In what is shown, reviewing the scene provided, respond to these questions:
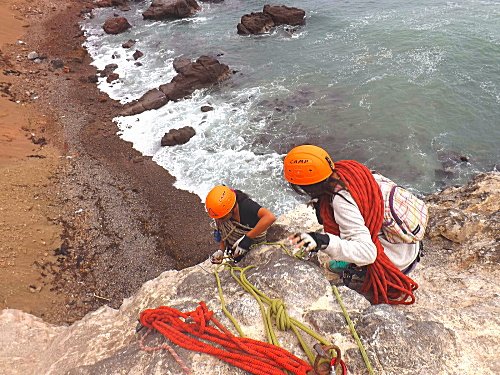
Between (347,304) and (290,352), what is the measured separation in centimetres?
85

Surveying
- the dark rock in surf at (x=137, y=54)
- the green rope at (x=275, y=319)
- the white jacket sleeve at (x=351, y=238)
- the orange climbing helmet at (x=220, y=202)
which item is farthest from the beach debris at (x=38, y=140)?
Answer: the white jacket sleeve at (x=351, y=238)

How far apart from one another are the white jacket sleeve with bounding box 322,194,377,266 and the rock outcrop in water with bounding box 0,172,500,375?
0.62 m

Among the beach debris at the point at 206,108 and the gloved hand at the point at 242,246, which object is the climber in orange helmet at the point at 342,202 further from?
the beach debris at the point at 206,108

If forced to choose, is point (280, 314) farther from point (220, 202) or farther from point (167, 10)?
point (167, 10)

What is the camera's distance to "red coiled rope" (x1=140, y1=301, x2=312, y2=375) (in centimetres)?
297

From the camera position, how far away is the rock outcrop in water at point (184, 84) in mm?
19156

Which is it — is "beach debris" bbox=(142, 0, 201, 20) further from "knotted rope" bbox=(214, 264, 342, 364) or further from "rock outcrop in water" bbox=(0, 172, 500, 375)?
"knotted rope" bbox=(214, 264, 342, 364)

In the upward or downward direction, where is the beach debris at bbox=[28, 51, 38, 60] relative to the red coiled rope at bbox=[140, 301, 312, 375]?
downward

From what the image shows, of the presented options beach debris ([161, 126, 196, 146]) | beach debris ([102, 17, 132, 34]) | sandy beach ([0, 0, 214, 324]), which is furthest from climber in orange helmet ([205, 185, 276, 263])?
beach debris ([102, 17, 132, 34])

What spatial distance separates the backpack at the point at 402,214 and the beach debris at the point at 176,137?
13733 millimetres

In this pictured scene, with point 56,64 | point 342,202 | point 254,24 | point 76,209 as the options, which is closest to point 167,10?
point 254,24

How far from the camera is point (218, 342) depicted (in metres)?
3.25

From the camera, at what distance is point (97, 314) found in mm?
4750

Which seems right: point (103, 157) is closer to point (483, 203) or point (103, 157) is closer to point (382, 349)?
point (483, 203)
